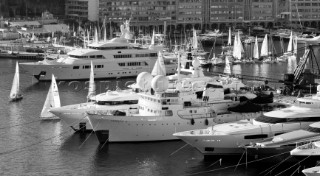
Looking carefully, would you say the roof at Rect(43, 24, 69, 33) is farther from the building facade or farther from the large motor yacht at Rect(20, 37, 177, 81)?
the large motor yacht at Rect(20, 37, 177, 81)

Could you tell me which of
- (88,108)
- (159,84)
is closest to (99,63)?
(88,108)

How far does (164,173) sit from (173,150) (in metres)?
2.95

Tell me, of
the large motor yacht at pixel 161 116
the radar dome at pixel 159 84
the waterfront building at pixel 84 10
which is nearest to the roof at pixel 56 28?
the waterfront building at pixel 84 10

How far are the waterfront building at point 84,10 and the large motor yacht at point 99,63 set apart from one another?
36.7 meters

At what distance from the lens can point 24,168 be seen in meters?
31.4

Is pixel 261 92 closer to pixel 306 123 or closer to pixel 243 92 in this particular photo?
pixel 243 92

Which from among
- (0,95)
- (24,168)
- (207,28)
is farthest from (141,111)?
(207,28)

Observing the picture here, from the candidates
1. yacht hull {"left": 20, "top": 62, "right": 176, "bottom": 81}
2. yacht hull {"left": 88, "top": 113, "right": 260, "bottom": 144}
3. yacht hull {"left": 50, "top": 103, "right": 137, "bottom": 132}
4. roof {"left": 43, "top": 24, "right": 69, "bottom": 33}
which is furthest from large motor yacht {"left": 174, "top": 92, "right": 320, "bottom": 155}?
roof {"left": 43, "top": 24, "right": 69, "bottom": 33}

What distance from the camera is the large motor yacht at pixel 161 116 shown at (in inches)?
1348

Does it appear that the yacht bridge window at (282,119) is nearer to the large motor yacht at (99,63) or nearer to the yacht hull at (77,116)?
the yacht hull at (77,116)

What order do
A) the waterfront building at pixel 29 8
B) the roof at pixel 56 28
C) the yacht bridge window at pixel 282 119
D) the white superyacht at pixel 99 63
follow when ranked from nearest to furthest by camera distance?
the yacht bridge window at pixel 282 119
the white superyacht at pixel 99 63
the roof at pixel 56 28
the waterfront building at pixel 29 8

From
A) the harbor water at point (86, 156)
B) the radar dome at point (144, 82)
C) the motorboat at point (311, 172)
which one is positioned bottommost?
the harbor water at point (86, 156)

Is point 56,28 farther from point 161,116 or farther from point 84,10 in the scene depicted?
point 161,116

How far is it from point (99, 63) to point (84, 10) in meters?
39.6
